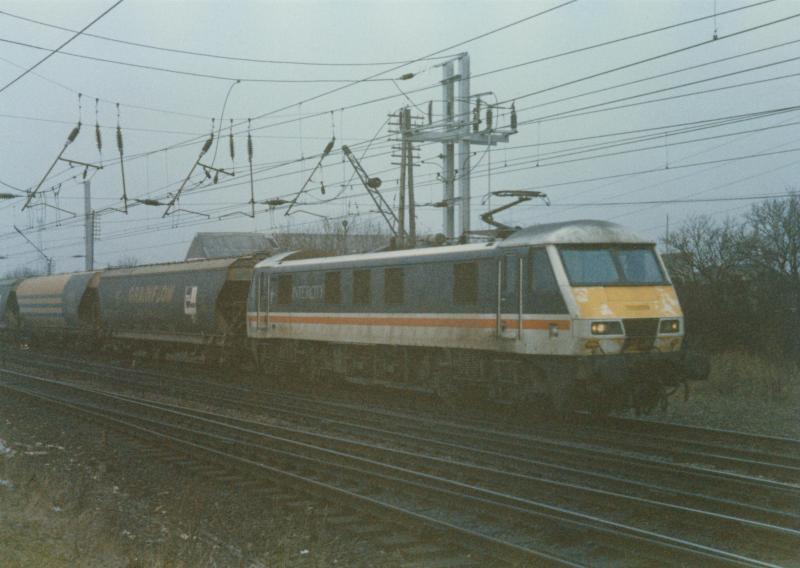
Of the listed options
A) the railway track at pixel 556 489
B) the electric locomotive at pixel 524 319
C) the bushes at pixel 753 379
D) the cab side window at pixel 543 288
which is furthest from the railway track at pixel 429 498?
the bushes at pixel 753 379

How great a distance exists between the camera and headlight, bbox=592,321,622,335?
13609 mm

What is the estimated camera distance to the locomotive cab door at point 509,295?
583 inches

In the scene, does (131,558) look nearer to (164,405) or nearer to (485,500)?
(485,500)

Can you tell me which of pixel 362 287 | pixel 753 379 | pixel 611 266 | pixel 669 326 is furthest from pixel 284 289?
pixel 753 379

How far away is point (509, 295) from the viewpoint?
15031 mm

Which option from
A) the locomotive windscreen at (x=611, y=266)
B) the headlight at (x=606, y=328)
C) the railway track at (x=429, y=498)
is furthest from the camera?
the locomotive windscreen at (x=611, y=266)

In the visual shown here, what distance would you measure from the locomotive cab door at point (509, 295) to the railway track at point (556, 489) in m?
1.78

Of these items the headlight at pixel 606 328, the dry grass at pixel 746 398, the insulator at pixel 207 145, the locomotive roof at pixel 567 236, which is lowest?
the dry grass at pixel 746 398

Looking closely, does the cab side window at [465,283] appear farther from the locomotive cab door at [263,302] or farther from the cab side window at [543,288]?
the locomotive cab door at [263,302]

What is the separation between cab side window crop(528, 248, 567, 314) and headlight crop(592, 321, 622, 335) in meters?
0.56

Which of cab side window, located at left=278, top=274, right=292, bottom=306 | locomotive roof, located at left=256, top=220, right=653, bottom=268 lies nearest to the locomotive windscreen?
locomotive roof, located at left=256, top=220, right=653, bottom=268

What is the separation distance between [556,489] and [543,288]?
17.5ft

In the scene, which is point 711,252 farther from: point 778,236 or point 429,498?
point 429,498

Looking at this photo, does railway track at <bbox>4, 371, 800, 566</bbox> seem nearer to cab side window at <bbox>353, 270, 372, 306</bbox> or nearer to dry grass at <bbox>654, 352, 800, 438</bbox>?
cab side window at <bbox>353, 270, 372, 306</bbox>
